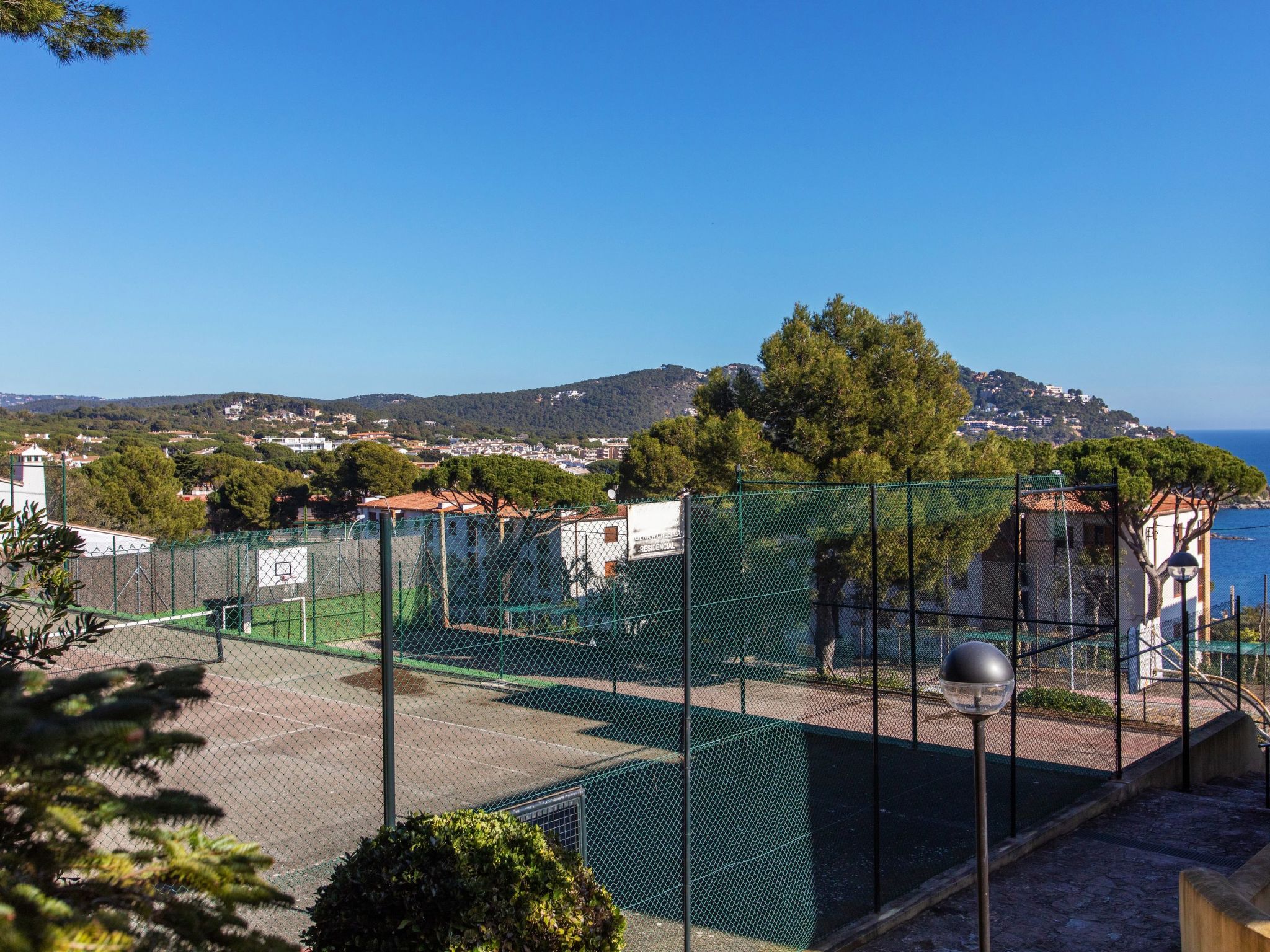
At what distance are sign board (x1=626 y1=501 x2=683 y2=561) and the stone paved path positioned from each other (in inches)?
132

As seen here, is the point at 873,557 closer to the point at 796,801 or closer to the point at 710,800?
the point at 796,801

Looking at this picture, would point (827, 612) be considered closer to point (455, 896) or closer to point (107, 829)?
point (455, 896)

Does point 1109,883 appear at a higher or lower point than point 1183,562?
lower

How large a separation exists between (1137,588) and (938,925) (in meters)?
30.8

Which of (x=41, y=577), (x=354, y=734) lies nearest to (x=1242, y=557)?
(x=354, y=734)

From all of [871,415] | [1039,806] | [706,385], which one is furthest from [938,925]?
[706,385]

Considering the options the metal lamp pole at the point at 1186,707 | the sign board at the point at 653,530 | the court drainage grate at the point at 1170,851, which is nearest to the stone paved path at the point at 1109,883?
the court drainage grate at the point at 1170,851

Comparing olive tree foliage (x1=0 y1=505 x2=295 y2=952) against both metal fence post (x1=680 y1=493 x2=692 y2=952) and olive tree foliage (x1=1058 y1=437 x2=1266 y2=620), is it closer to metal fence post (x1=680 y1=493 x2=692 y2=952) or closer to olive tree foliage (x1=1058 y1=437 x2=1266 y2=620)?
metal fence post (x1=680 y1=493 x2=692 y2=952)

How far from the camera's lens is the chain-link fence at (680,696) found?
668 cm

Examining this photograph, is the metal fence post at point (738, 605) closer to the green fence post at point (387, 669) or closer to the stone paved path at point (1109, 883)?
the stone paved path at point (1109, 883)

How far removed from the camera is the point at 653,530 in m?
8.51

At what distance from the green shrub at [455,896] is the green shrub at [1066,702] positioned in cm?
1035

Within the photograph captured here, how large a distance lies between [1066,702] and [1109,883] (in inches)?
245

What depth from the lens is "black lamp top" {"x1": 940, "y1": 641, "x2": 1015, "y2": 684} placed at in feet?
12.3
